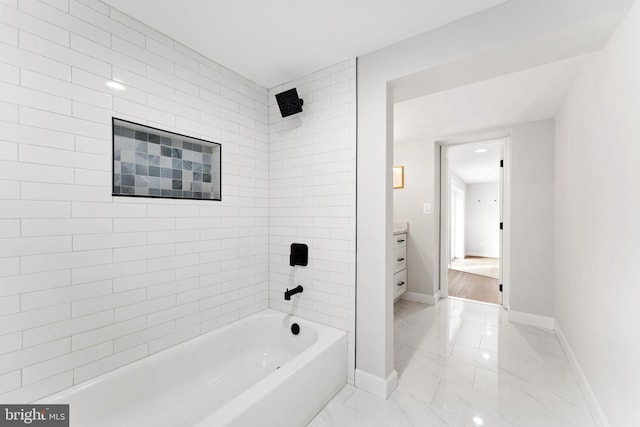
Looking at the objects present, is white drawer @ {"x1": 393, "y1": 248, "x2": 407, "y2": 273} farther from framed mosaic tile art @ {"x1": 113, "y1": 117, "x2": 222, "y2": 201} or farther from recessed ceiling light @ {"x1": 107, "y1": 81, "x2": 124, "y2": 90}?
recessed ceiling light @ {"x1": 107, "y1": 81, "x2": 124, "y2": 90}

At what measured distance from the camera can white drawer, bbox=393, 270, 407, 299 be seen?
345 centimetres

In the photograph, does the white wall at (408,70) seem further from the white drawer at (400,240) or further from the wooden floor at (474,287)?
the wooden floor at (474,287)

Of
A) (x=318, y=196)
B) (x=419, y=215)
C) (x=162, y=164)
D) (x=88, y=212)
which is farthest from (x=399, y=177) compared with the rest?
(x=88, y=212)

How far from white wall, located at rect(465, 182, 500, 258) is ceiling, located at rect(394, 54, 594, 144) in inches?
220

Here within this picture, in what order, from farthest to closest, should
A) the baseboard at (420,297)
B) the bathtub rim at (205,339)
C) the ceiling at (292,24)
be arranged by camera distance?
the baseboard at (420,297), the ceiling at (292,24), the bathtub rim at (205,339)

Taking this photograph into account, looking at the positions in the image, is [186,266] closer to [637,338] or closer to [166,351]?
[166,351]

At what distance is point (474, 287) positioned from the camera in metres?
4.45

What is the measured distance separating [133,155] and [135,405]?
1.44 meters

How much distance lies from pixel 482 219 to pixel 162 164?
8.73 meters

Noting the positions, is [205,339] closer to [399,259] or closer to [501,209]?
[399,259]

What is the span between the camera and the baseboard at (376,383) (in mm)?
1784

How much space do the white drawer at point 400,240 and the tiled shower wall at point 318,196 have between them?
1.65 m

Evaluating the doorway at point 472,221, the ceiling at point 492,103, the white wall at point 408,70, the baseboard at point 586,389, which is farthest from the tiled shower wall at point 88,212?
the doorway at point 472,221

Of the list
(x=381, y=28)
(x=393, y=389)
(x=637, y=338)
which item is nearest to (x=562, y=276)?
(x=637, y=338)
